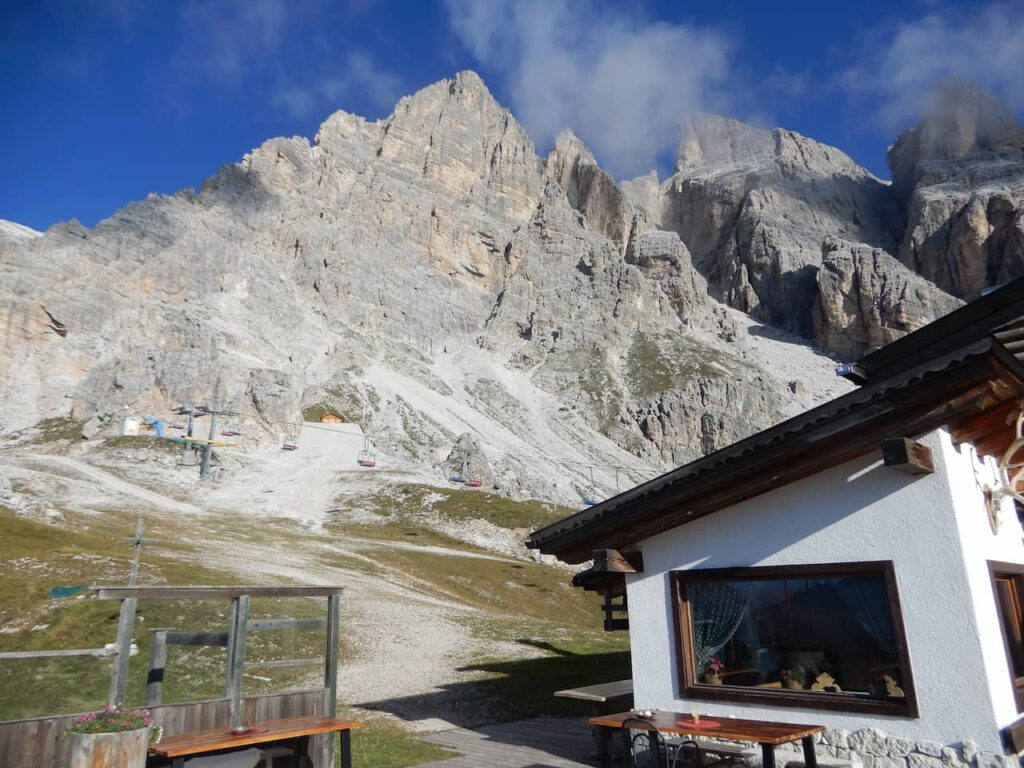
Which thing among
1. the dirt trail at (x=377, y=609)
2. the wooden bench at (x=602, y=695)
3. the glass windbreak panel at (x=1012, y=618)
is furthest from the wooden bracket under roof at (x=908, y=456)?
the dirt trail at (x=377, y=609)

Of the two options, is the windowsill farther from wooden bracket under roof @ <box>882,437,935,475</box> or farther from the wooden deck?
wooden bracket under roof @ <box>882,437,935,475</box>

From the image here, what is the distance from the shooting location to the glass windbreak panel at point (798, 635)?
28.5ft

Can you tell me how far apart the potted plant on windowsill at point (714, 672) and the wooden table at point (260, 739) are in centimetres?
537

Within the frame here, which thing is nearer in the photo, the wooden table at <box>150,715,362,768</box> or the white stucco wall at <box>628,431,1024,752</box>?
the wooden table at <box>150,715,362,768</box>

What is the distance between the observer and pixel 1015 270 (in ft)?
499

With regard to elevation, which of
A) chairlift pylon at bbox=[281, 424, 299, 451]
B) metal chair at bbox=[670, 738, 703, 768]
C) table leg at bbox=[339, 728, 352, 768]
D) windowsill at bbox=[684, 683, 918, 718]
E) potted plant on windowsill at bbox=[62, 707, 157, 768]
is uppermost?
chairlift pylon at bbox=[281, 424, 299, 451]

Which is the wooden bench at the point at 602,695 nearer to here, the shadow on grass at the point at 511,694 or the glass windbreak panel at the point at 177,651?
the shadow on grass at the point at 511,694

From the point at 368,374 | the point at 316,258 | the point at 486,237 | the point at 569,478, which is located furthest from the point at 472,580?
the point at 486,237

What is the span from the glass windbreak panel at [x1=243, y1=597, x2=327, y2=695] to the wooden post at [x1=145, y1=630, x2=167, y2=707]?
1.09 m

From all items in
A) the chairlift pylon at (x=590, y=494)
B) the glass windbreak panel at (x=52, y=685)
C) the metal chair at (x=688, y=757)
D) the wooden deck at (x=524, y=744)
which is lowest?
the wooden deck at (x=524, y=744)

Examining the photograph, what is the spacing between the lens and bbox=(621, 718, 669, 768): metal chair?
349 inches

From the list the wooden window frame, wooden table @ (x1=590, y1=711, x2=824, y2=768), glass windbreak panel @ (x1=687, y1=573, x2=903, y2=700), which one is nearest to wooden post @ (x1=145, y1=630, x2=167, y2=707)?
wooden table @ (x1=590, y1=711, x2=824, y2=768)

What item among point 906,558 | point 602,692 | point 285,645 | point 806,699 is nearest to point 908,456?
point 906,558

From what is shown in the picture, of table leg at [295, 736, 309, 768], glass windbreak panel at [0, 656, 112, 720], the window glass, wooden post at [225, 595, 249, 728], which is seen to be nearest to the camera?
glass windbreak panel at [0, 656, 112, 720]
